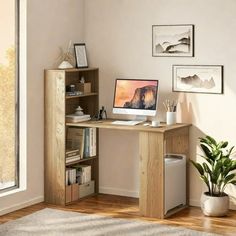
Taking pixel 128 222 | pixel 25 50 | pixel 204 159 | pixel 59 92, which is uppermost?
pixel 25 50

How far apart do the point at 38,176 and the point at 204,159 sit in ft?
5.17

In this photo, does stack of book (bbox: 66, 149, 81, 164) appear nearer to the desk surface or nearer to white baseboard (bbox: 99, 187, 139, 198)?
the desk surface

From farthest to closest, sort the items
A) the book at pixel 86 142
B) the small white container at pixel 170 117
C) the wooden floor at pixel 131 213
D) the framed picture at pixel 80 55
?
1. the framed picture at pixel 80 55
2. the book at pixel 86 142
3. the small white container at pixel 170 117
4. the wooden floor at pixel 131 213

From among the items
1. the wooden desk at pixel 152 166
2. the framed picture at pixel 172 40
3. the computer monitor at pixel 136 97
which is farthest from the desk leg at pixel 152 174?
the framed picture at pixel 172 40

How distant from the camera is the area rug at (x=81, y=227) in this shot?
194 inches

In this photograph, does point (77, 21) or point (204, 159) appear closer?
point (204, 159)

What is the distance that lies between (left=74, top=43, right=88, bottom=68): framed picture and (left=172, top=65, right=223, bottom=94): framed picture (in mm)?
964

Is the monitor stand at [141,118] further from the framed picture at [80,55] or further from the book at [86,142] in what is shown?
the framed picture at [80,55]

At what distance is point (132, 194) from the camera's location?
6230mm

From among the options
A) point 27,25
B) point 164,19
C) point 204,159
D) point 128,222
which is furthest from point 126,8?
point 128,222

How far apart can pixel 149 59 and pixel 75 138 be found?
3.46 feet

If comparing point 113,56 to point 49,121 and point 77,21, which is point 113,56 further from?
point 49,121

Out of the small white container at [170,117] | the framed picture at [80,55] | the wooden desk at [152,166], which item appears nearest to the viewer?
the wooden desk at [152,166]

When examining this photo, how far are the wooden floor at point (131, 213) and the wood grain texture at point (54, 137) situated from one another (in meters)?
0.17
